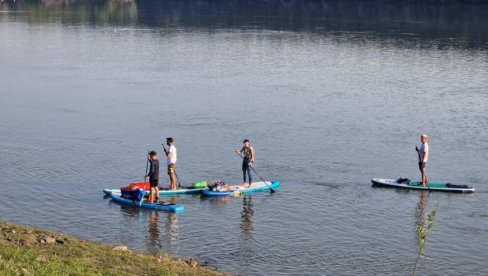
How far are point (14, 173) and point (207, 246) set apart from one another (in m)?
12.8

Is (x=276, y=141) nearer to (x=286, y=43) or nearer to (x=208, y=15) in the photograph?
(x=286, y=43)

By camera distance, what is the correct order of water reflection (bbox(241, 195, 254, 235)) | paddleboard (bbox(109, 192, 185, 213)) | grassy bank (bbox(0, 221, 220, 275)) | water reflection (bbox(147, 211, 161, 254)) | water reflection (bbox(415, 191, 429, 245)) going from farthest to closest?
water reflection (bbox(415, 191, 429, 245)) < paddleboard (bbox(109, 192, 185, 213)) < water reflection (bbox(241, 195, 254, 235)) < water reflection (bbox(147, 211, 161, 254)) < grassy bank (bbox(0, 221, 220, 275))

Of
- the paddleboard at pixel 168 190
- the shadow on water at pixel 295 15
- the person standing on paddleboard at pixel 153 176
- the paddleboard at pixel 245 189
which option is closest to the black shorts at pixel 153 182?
the person standing on paddleboard at pixel 153 176

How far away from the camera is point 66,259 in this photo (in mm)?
20250

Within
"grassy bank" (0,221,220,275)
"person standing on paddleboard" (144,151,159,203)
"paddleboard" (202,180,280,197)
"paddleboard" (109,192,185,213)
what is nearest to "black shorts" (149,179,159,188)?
"person standing on paddleboard" (144,151,159,203)

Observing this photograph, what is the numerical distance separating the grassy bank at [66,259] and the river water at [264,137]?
3800 millimetres

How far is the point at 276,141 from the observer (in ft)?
147

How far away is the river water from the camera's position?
95.3 ft

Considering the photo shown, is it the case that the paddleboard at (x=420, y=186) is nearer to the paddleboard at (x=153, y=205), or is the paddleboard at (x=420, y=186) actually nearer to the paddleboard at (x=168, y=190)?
the paddleboard at (x=168, y=190)

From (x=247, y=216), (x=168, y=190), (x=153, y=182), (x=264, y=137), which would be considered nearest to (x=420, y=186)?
(x=247, y=216)

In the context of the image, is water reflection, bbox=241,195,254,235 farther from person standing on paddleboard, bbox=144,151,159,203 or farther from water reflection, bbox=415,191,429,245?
water reflection, bbox=415,191,429,245

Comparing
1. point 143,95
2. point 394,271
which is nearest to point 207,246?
point 394,271

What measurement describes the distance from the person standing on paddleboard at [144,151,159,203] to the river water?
2.78ft

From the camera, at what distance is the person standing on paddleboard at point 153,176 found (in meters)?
31.9
